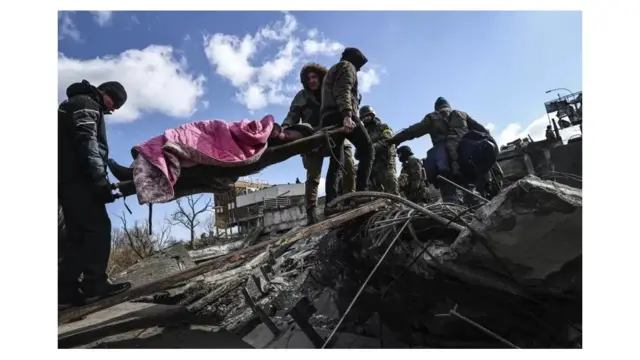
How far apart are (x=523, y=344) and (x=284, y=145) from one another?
7.14ft

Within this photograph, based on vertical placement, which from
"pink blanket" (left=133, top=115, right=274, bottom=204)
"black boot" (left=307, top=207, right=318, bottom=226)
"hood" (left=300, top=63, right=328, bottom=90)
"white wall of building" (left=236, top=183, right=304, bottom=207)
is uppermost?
"hood" (left=300, top=63, right=328, bottom=90)

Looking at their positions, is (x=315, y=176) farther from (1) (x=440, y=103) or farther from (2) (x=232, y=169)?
(1) (x=440, y=103)

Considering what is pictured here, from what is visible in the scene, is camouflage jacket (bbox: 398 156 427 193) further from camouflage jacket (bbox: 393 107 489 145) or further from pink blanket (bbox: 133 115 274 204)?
pink blanket (bbox: 133 115 274 204)

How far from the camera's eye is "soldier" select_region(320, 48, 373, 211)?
3.60 meters

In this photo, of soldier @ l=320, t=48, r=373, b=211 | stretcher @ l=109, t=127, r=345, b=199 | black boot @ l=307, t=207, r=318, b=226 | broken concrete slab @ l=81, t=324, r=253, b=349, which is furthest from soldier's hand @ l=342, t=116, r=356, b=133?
broken concrete slab @ l=81, t=324, r=253, b=349

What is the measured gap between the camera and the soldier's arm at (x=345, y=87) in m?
3.57

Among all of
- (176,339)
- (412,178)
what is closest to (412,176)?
(412,178)

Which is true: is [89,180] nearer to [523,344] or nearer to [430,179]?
[523,344]

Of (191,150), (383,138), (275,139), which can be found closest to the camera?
(191,150)

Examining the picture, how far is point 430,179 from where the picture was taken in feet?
15.9

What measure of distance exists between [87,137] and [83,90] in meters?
0.43

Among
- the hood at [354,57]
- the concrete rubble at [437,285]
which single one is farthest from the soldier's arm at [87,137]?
the hood at [354,57]

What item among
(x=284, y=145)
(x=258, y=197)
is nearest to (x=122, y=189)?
(x=284, y=145)

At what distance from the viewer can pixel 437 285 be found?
2629 mm
